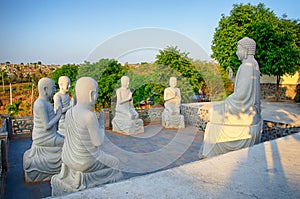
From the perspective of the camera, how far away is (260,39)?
13102 mm

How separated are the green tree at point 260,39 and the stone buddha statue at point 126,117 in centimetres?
851

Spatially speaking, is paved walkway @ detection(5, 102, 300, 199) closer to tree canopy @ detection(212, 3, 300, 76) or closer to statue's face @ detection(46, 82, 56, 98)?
statue's face @ detection(46, 82, 56, 98)

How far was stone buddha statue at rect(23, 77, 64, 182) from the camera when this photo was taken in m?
3.93

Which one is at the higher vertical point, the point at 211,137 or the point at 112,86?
the point at 112,86

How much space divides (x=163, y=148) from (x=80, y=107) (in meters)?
3.59

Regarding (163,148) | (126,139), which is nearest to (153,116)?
(126,139)

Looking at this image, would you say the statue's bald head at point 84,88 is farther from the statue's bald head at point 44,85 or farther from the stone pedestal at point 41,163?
the stone pedestal at point 41,163

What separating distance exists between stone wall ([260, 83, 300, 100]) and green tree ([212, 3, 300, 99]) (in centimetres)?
200

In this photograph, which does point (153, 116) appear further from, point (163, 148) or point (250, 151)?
point (250, 151)

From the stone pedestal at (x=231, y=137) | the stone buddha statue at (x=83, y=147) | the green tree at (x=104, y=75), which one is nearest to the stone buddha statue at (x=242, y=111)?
the stone pedestal at (x=231, y=137)

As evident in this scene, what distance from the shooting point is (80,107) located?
→ 272 centimetres

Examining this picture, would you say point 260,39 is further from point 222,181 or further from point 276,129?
point 222,181

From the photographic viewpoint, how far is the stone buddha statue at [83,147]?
2.69 m

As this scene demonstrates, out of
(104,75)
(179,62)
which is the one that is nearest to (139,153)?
(104,75)
